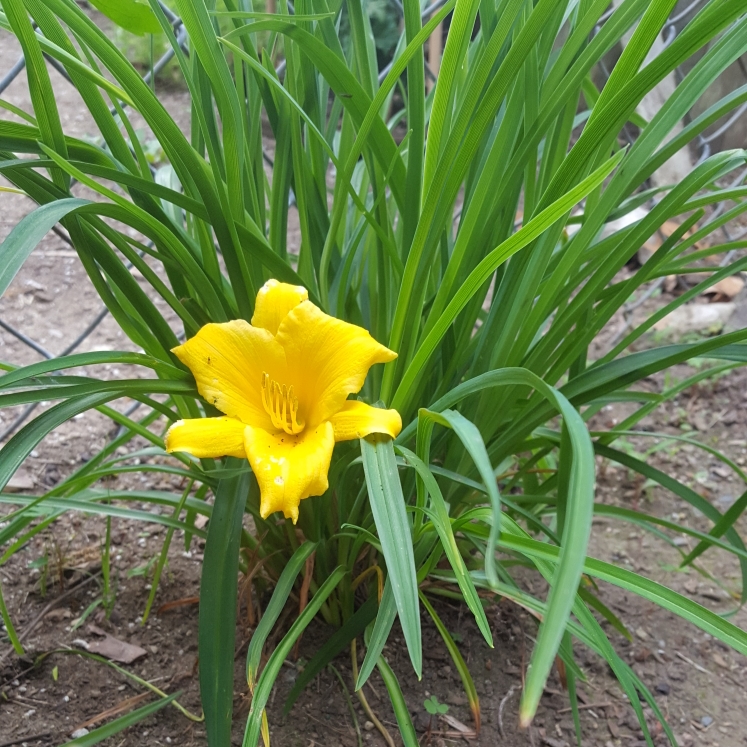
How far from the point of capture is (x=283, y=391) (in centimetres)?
71

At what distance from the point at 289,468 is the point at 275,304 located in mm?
183

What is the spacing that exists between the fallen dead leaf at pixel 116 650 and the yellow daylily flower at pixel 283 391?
47 centimetres

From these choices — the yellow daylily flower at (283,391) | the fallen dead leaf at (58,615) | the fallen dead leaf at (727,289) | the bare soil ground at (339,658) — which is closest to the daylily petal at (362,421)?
the yellow daylily flower at (283,391)

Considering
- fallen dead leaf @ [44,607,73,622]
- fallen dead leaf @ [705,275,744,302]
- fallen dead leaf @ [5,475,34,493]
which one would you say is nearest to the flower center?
fallen dead leaf @ [44,607,73,622]

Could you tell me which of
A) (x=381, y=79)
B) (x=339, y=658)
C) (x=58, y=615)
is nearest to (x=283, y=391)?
(x=339, y=658)

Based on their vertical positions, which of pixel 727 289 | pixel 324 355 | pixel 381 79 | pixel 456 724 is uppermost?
pixel 381 79

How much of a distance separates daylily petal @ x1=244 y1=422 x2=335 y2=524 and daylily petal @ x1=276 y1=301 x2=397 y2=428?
0.13 ft

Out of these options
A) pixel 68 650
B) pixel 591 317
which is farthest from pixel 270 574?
pixel 591 317

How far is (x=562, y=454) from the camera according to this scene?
776 mm

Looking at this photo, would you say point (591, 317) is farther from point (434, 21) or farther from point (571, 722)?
point (571, 722)

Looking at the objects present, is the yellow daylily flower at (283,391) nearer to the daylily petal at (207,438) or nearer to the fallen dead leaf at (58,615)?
the daylily petal at (207,438)

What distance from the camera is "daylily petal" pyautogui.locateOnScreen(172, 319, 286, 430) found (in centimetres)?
68

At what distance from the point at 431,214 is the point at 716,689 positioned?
0.84 metres

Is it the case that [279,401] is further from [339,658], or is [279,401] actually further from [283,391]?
[339,658]
